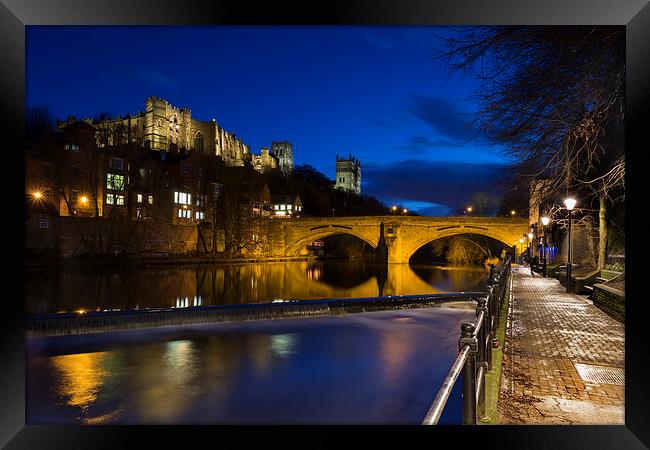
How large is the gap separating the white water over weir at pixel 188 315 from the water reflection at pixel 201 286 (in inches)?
219

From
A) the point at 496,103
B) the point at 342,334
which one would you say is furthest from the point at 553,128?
the point at 342,334

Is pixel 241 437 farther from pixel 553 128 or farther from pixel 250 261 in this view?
pixel 250 261

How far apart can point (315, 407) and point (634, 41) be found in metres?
5.61

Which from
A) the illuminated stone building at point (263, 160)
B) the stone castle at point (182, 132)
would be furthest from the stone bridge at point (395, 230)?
the illuminated stone building at point (263, 160)

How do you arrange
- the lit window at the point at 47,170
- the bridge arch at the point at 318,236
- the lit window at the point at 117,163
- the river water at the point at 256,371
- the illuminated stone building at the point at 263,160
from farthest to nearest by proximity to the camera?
1. the illuminated stone building at the point at 263,160
2. the bridge arch at the point at 318,236
3. the lit window at the point at 117,163
4. the lit window at the point at 47,170
5. the river water at the point at 256,371

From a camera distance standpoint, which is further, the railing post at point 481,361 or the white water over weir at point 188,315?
the white water over weir at point 188,315

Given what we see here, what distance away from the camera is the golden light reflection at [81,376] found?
295 inches

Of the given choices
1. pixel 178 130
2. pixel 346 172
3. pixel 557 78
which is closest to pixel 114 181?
pixel 557 78

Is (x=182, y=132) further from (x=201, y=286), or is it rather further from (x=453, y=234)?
(x=201, y=286)

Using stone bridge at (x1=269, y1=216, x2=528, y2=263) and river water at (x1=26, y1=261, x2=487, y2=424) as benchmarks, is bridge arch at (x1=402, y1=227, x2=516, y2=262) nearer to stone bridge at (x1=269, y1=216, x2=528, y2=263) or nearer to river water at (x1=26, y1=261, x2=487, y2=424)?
stone bridge at (x1=269, y1=216, x2=528, y2=263)

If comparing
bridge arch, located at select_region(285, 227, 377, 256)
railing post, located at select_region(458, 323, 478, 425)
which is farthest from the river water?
bridge arch, located at select_region(285, 227, 377, 256)

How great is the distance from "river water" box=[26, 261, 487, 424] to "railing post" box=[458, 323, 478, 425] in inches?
86.8

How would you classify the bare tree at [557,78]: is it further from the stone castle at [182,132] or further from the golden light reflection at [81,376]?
the stone castle at [182,132]

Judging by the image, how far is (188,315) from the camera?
1319cm
